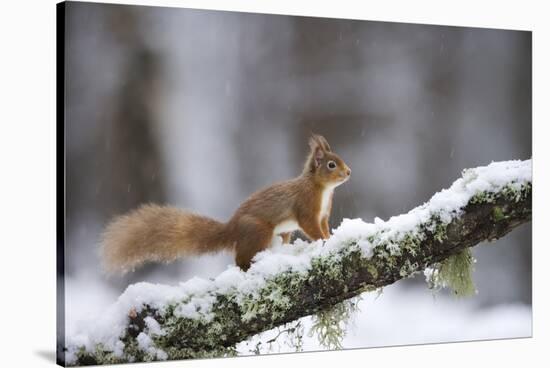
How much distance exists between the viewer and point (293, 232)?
485 cm

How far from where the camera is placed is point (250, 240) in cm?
474

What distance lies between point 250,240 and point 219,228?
0.19 m

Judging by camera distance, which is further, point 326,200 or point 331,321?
point 326,200

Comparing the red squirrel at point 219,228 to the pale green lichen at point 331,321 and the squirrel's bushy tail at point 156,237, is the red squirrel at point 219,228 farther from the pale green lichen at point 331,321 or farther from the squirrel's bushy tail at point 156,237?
the pale green lichen at point 331,321

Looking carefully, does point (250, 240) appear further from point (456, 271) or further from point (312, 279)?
point (456, 271)

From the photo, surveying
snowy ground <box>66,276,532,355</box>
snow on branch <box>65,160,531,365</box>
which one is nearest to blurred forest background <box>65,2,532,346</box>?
snowy ground <box>66,276,532,355</box>

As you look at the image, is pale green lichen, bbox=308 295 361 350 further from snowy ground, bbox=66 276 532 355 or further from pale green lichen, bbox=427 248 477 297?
pale green lichen, bbox=427 248 477 297

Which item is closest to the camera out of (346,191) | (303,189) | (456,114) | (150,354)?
(150,354)

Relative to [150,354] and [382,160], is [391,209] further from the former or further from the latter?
[150,354]

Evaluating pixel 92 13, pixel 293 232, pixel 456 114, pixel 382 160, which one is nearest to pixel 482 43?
pixel 456 114

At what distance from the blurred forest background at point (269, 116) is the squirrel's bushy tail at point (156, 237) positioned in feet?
0.20

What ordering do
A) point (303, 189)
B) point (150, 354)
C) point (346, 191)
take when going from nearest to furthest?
point (150, 354)
point (303, 189)
point (346, 191)

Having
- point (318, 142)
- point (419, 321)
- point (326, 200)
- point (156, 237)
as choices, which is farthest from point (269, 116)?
point (419, 321)

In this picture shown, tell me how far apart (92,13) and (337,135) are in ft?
5.19
